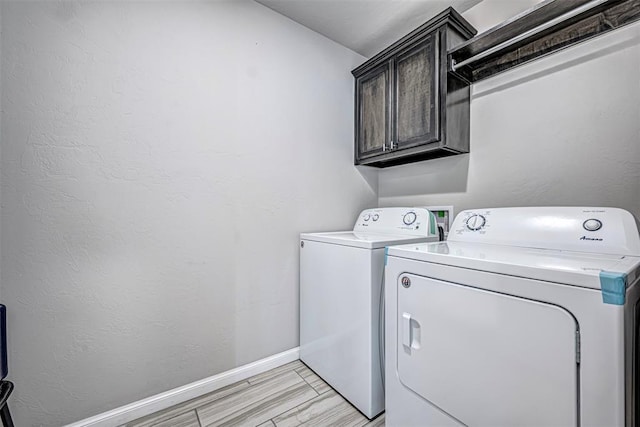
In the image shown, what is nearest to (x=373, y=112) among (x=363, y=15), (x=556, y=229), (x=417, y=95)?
(x=417, y=95)

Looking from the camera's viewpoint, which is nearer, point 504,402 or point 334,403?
point 504,402

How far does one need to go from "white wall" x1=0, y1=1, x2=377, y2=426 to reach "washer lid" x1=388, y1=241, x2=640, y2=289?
101 cm

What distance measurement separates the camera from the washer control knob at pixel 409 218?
66.9 inches

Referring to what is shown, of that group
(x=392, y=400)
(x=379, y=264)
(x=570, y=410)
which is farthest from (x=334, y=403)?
(x=570, y=410)

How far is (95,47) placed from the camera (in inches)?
48.6

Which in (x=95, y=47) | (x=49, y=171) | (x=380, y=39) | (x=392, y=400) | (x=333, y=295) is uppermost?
(x=380, y=39)

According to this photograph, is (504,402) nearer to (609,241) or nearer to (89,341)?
(609,241)

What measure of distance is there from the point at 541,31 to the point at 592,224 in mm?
967

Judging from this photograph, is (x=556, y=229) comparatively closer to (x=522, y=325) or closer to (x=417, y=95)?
(x=522, y=325)

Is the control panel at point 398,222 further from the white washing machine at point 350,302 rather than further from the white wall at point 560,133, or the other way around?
the white wall at point 560,133

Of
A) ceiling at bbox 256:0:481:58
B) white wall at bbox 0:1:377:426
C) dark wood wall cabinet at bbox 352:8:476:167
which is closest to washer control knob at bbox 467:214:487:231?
dark wood wall cabinet at bbox 352:8:476:167

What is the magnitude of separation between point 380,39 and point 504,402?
228cm

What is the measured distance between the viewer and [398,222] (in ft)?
5.91

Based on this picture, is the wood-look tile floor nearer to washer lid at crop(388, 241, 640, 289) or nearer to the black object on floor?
the black object on floor
